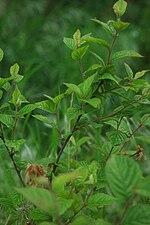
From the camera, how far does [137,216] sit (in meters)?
0.75

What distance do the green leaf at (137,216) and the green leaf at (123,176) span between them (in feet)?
0.14

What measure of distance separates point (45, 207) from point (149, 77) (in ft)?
7.77

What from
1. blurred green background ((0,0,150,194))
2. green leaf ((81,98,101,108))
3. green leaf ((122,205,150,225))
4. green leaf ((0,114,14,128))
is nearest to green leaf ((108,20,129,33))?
green leaf ((81,98,101,108))

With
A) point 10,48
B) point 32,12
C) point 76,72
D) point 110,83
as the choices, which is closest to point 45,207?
point 110,83

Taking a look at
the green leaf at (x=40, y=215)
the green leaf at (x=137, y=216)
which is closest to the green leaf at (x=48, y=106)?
the green leaf at (x=40, y=215)

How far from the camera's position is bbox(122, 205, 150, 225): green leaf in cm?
75

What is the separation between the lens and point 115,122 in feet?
3.51

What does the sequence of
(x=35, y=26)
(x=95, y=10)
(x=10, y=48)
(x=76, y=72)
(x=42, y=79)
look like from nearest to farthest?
(x=76, y=72) < (x=42, y=79) < (x=10, y=48) < (x=35, y=26) < (x=95, y=10)

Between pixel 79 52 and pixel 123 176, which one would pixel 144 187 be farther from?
pixel 79 52

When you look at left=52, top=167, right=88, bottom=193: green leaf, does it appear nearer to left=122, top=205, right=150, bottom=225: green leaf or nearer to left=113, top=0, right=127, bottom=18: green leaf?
left=122, top=205, right=150, bottom=225: green leaf

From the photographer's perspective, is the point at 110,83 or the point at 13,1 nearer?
the point at 110,83

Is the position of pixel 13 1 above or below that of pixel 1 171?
above

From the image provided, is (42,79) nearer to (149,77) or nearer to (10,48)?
(10,48)

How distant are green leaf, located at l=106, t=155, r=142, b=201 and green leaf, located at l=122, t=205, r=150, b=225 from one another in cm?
4
